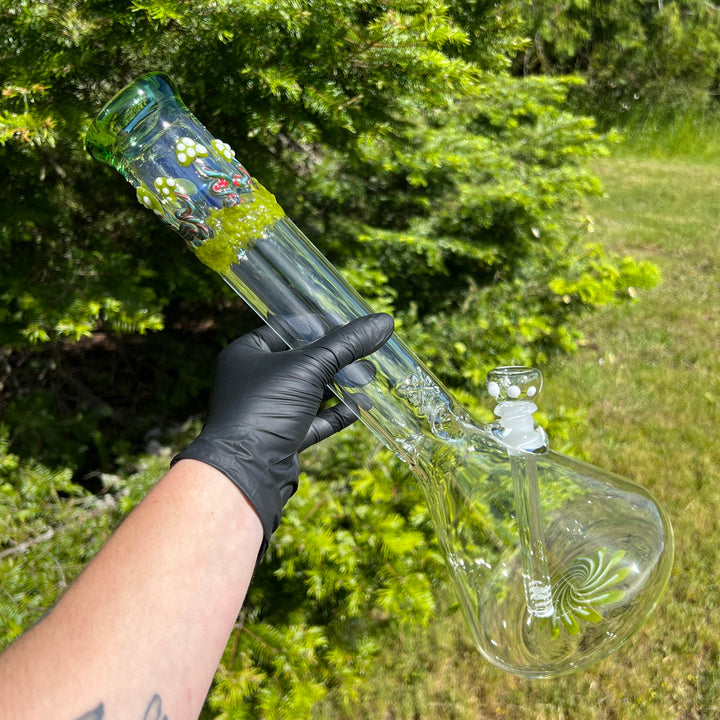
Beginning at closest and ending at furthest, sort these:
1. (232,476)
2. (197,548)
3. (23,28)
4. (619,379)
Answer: (197,548)
(232,476)
(23,28)
(619,379)

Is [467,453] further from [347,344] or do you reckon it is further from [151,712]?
[151,712]

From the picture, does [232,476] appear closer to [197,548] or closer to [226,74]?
[197,548]

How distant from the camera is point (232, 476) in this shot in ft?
4.24

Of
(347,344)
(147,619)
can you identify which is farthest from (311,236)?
(147,619)

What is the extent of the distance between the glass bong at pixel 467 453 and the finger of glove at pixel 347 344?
0.11 metres

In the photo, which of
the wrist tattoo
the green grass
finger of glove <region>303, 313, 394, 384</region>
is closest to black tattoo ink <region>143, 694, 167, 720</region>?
the wrist tattoo

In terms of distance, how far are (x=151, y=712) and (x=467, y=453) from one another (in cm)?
89

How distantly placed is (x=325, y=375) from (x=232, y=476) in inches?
13.2

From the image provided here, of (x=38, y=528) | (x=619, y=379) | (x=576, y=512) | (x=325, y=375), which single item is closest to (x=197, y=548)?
(x=325, y=375)

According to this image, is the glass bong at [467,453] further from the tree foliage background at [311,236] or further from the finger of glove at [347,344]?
the tree foliage background at [311,236]

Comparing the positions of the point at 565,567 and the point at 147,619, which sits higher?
the point at 147,619

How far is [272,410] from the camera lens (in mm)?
1483

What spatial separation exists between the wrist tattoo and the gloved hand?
39 cm

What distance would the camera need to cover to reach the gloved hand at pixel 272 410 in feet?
4.41
